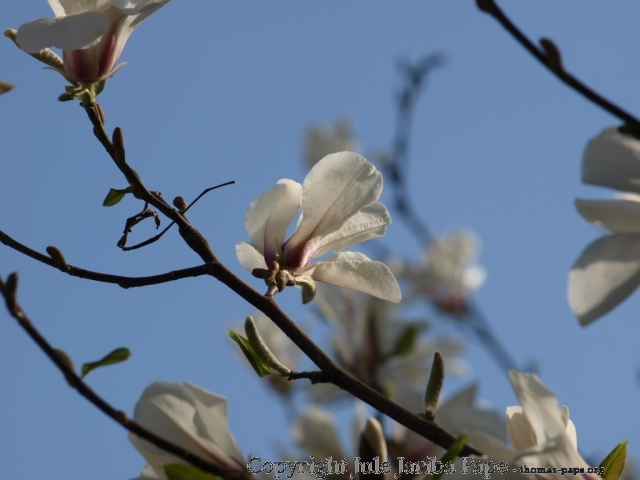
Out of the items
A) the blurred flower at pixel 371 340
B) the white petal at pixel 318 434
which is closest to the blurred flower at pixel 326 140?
the blurred flower at pixel 371 340

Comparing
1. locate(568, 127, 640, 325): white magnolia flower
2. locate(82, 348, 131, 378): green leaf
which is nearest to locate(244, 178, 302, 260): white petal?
locate(82, 348, 131, 378): green leaf

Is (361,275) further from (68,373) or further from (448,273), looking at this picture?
(448,273)

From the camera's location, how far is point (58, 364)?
1.98 feet

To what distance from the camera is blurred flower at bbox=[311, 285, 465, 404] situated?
1755 mm

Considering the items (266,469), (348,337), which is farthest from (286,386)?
(266,469)

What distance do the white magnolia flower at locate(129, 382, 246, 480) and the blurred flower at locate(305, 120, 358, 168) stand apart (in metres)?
1.87

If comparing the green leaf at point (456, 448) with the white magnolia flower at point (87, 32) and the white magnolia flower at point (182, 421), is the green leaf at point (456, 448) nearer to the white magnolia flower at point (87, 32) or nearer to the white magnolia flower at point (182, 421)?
the white magnolia flower at point (182, 421)

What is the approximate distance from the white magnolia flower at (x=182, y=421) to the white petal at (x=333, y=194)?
0.20 meters

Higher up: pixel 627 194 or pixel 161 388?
pixel 161 388

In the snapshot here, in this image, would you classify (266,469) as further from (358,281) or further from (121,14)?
(121,14)

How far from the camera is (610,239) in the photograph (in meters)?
0.66

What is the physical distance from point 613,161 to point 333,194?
0.96 ft

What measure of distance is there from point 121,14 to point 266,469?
0.52 metres

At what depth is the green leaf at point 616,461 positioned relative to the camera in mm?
756
